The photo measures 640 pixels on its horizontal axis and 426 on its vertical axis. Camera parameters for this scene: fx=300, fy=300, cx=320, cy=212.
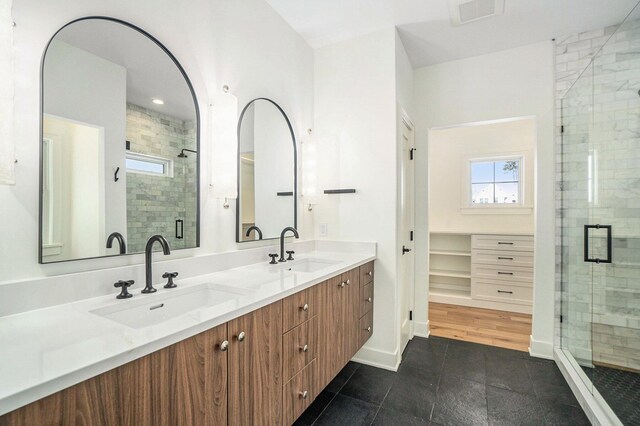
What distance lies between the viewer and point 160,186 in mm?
1526

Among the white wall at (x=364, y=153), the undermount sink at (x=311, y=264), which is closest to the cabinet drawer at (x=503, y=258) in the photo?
the white wall at (x=364, y=153)

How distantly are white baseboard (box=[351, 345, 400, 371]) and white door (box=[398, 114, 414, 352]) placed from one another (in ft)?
0.87

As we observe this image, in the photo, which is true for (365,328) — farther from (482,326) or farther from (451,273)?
(451,273)

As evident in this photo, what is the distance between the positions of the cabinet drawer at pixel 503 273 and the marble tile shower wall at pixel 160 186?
363cm

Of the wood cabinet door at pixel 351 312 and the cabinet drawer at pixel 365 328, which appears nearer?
the wood cabinet door at pixel 351 312

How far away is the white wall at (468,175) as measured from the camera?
4.12 meters

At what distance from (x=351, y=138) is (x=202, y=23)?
139 cm

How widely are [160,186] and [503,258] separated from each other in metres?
3.95

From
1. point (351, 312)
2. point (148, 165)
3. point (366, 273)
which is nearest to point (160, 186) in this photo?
point (148, 165)

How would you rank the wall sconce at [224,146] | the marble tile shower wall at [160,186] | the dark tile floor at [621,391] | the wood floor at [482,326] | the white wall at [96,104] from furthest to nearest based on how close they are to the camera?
the wood floor at [482,326] < the wall sconce at [224,146] < the dark tile floor at [621,391] < the marble tile shower wall at [160,186] < the white wall at [96,104]

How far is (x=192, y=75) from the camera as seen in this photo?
5.50ft

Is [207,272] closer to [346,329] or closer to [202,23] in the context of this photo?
[346,329]

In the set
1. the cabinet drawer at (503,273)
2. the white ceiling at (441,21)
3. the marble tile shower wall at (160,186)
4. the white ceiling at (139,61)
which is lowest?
the cabinet drawer at (503,273)

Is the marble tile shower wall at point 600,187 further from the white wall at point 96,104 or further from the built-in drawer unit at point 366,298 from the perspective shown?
the white wall at point 96,104
